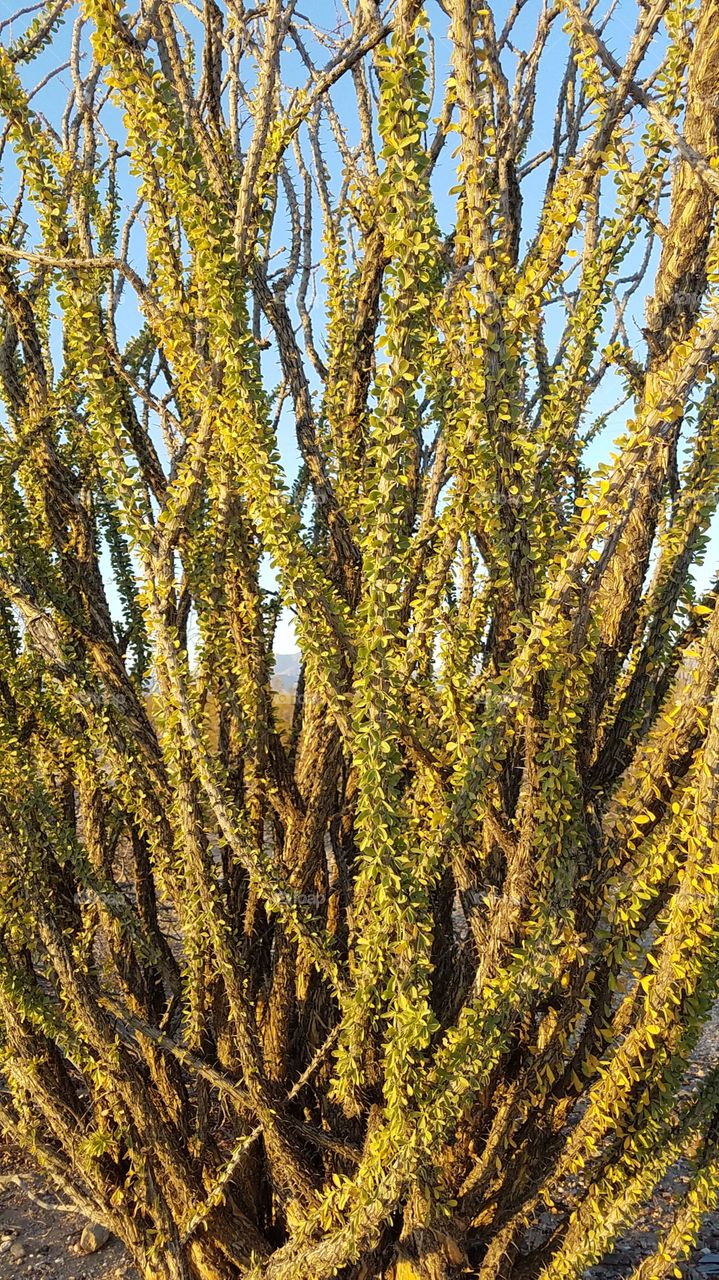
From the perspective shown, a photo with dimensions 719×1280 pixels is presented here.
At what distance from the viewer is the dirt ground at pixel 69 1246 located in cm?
304

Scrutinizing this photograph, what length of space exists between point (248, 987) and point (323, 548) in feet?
4.17

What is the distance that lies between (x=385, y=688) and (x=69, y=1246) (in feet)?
9.19

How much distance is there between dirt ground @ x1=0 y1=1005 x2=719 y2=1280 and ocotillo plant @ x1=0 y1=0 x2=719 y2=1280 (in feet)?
1.11

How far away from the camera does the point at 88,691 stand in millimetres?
2439

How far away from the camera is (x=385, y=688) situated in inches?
66.5

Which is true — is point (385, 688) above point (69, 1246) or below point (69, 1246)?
above

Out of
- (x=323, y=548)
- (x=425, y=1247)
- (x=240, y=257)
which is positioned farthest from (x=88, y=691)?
(x=425, y=1247)

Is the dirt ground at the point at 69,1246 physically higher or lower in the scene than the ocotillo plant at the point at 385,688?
lower

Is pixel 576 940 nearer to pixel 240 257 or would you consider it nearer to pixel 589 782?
pixel 589 782

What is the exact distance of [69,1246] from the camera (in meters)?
3.20

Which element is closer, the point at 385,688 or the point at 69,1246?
the point at 385,688

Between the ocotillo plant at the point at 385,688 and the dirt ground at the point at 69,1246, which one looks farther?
the dirt ground at the point at 69,1246

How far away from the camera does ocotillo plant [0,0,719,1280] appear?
171cm

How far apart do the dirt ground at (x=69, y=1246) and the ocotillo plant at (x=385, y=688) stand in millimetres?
337
